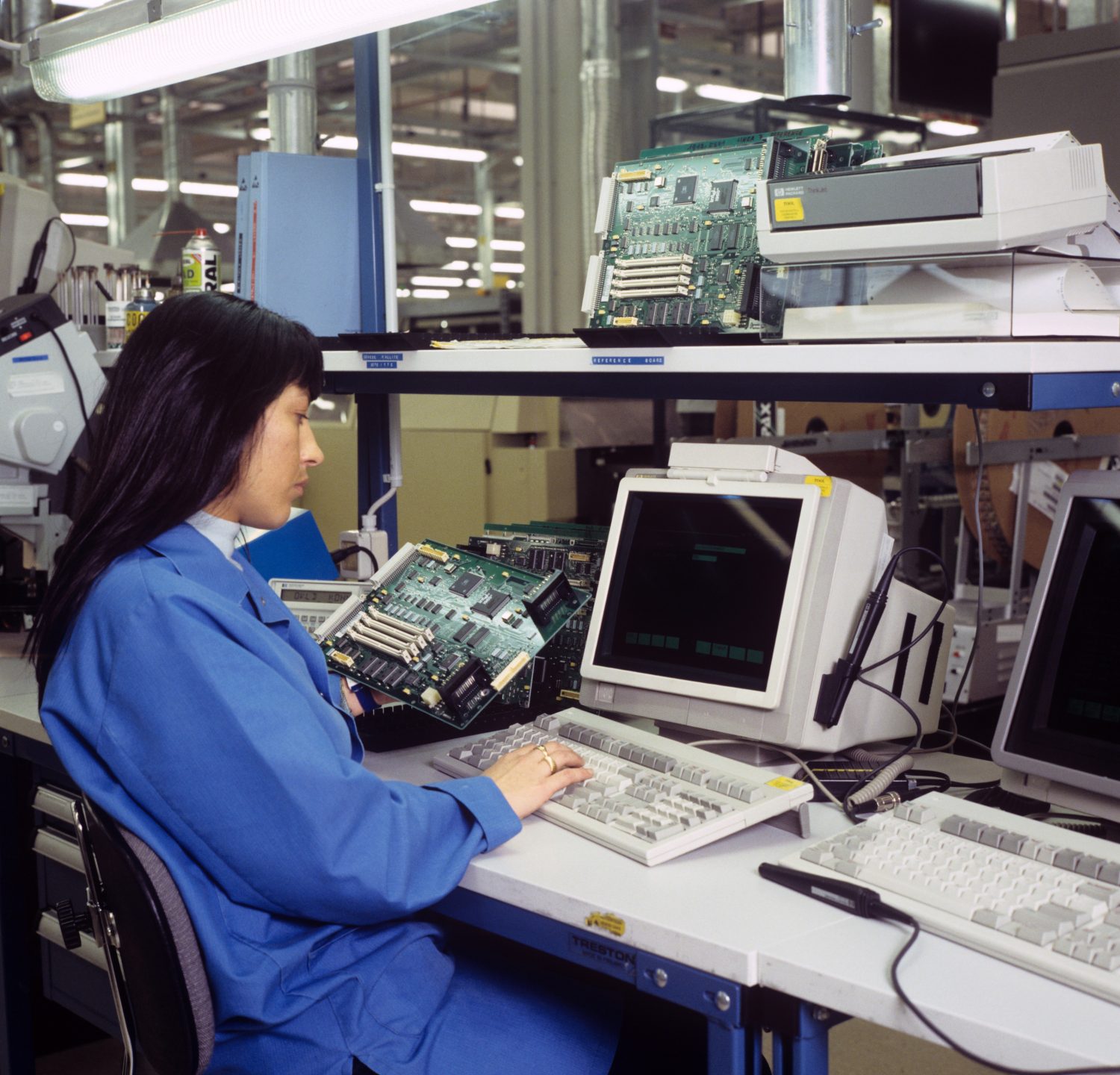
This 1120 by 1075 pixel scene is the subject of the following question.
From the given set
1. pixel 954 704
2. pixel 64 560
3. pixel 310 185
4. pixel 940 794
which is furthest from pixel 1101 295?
pixel 310 185

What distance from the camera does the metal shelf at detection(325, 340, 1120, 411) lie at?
1.37 m

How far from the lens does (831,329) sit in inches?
60.5

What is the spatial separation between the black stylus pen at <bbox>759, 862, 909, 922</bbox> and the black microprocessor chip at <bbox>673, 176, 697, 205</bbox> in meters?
1.01

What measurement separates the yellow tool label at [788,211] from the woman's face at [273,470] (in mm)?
605

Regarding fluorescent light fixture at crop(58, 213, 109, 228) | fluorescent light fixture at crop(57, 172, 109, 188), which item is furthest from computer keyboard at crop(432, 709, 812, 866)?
fluorescent light fixture at crop(58, 213, 109, 228)

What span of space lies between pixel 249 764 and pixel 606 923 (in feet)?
1.22

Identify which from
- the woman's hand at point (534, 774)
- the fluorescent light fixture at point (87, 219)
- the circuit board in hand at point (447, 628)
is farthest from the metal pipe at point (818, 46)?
the fluorescent light fixture at point (87, 219)

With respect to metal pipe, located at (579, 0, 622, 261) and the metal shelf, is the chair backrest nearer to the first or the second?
the metal shelf

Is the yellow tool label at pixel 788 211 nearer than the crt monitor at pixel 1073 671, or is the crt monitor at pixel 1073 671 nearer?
the crt monitor at pixel 1073 671

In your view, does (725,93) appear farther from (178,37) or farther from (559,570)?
(559,570)

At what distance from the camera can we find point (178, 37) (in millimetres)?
2184

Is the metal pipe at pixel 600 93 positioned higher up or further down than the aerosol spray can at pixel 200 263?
higher up

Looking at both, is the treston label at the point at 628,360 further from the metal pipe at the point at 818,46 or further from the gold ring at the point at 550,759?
the metal pipe at the point at 818,46

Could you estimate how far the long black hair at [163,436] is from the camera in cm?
126
